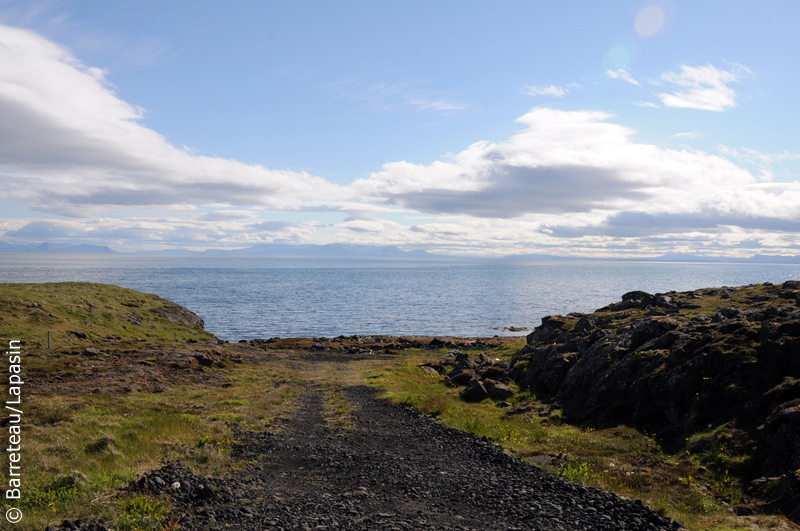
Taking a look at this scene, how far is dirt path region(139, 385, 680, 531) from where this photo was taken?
36.1ft

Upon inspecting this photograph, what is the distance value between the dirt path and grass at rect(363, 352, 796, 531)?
988 mm

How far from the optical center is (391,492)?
530 inches

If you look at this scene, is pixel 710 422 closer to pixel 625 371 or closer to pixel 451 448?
pixel 625 371

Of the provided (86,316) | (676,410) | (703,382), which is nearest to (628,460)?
(676,410)

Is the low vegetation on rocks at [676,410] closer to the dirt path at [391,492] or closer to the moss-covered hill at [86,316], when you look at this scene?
the dirt path at [391,492]

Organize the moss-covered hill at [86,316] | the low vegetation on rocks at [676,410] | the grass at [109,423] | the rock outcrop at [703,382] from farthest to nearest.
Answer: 1. the moss-covered hill at [86,316]
2. the rock outcrop at [703,382]
3. the low vegetation on rocks at [676,410]
4. the grass at [109,423]

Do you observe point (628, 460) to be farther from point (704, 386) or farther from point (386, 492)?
point (386, 492)

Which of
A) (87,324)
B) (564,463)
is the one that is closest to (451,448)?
(564,463)

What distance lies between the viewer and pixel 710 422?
1644 cm

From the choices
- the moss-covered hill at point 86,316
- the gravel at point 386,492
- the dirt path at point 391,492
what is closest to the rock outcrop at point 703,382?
the gravel at point 386,492

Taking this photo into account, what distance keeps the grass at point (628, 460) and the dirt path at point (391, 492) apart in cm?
A: 99

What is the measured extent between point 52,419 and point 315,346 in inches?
2105

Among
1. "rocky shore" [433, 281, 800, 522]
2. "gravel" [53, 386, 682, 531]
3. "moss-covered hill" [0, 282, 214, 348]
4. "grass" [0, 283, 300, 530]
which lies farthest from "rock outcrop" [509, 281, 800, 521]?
"moss-covered hill" [0, 282, 214, 348]

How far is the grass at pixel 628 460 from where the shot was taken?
1206 centimetres
